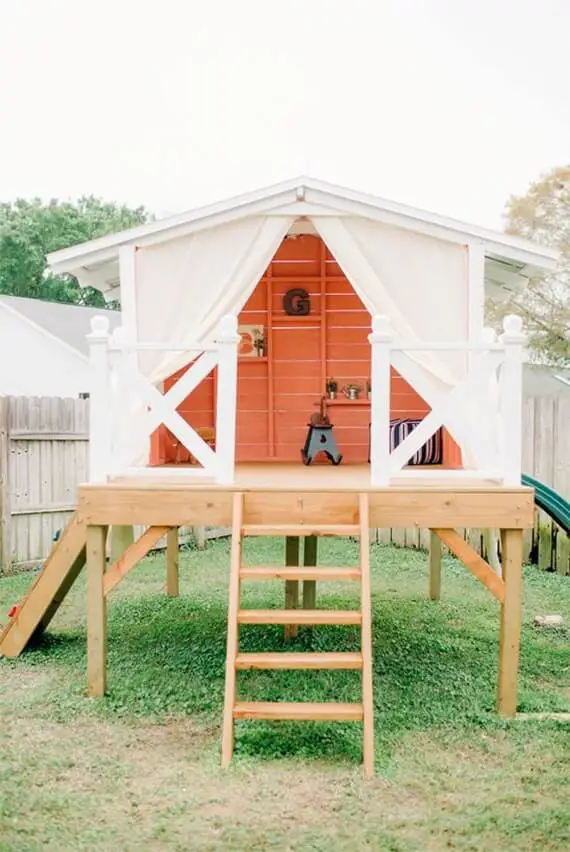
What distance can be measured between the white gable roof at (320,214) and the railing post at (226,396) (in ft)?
4.02

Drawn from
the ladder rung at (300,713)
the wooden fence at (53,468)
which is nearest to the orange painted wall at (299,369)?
the wooden fence at (53,468)

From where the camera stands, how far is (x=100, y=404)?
19.7ft

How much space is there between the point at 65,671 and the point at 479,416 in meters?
3.47

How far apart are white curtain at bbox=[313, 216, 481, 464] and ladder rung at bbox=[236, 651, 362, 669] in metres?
2.46

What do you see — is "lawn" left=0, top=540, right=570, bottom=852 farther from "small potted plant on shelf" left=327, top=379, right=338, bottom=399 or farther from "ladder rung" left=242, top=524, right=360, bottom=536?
"small potted plant on shelf" left=327, top=379, right=338, bottom=399

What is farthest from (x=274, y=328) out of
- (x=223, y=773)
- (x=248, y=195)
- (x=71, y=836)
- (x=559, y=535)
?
(x=71, y=836)

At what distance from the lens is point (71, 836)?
390 centimetres

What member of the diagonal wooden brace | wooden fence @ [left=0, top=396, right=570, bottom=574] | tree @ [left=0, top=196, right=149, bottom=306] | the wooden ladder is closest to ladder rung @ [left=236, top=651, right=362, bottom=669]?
the wooden ladder

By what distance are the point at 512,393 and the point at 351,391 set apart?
3.52m

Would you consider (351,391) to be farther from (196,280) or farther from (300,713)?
(300,713)

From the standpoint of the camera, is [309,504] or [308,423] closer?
[309,504]

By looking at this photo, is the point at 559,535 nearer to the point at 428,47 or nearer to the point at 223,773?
the point at 223,773

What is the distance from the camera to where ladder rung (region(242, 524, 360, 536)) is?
559 centimetres

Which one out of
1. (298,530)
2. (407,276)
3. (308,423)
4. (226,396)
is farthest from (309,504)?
(308,423)
